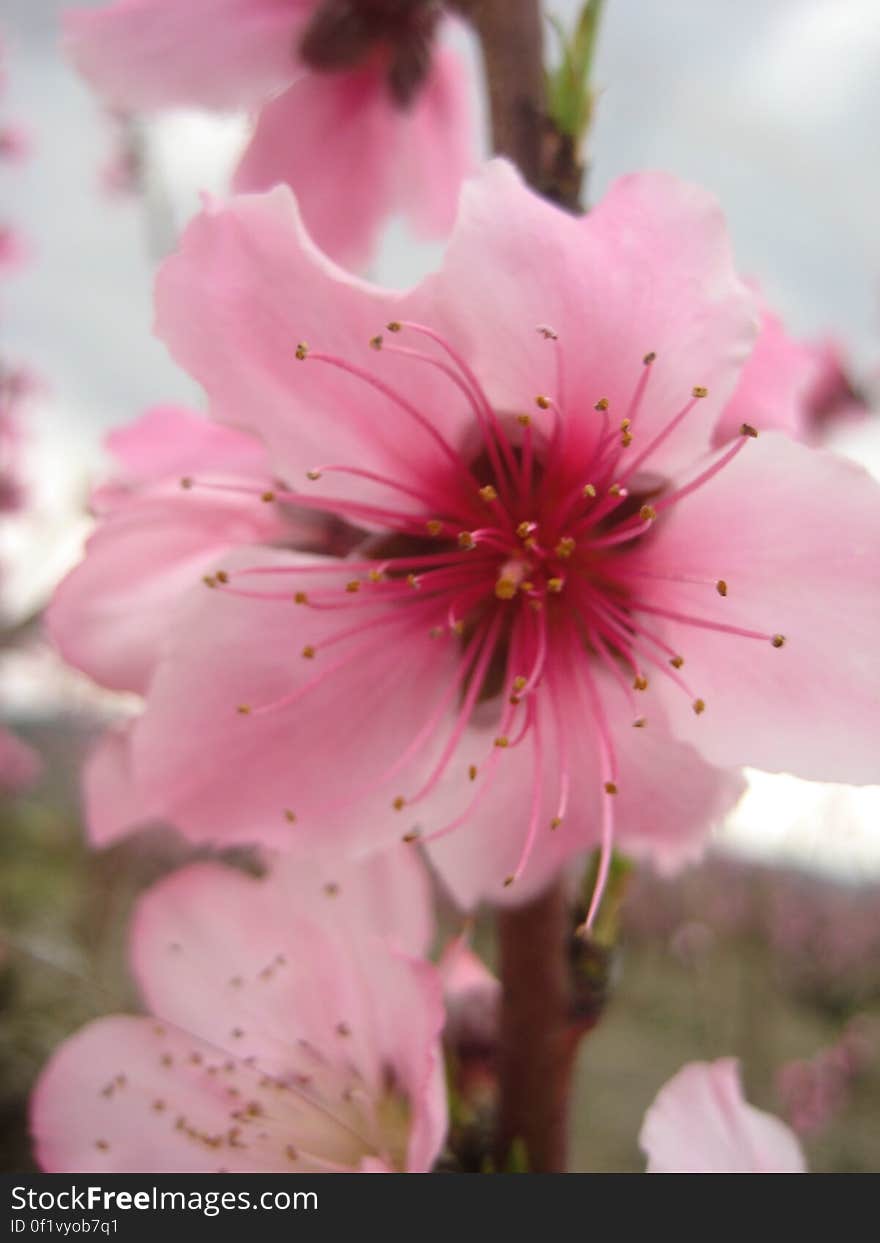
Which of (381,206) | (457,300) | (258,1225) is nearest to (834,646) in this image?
(457,300)

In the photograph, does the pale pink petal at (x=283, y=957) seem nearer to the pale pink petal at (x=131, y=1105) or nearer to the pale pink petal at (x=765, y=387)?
the pale pink petal at (x=131, y=1105)

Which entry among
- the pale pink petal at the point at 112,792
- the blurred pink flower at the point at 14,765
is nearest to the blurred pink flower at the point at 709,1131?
the pale pink petal at the point at 112,792

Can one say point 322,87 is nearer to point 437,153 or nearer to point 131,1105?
point 437,153

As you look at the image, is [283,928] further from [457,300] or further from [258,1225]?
[457,300]

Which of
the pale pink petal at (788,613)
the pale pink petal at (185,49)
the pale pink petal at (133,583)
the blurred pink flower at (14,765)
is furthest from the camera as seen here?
the blurred pink flower at (14,765)

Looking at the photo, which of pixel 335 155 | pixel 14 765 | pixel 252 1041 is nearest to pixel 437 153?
pixel 335 155
